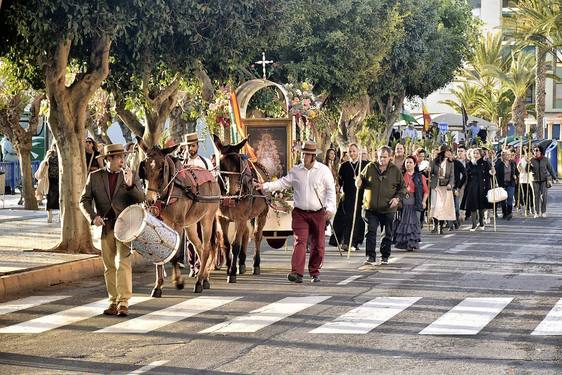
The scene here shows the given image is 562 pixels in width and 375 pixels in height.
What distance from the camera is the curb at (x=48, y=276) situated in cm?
1667

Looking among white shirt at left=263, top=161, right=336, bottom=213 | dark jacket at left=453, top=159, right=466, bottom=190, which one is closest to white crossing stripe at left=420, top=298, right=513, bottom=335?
white shirt at left=263, top=161, right=336, bottom=213

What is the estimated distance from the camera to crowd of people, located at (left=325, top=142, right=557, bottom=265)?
1984 cm

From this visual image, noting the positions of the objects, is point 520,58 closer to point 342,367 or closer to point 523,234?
point 523,234

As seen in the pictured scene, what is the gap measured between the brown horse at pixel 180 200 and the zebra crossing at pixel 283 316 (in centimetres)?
96

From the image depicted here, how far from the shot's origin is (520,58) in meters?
79.9

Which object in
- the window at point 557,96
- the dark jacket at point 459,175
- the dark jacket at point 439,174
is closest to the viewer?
the dark jacket at point 439,174

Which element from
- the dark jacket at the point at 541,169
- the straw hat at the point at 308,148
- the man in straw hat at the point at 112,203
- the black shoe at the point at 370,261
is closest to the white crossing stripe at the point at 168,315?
the man in straw hat at the point at 112,203

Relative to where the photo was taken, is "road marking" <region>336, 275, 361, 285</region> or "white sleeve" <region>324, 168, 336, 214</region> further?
"white sleeve" <region>324, 168, 336, 214</region>

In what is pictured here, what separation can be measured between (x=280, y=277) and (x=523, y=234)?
36.2 ft

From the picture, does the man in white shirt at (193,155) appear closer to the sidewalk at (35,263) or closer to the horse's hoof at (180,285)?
the horse's hoof at (180,285)

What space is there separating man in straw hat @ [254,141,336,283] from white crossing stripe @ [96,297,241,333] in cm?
232

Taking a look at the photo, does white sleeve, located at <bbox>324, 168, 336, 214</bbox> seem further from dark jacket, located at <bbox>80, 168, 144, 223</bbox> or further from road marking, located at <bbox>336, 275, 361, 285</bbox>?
dark jacket, located at <bbox>80, 168, 144, 223</bbox>

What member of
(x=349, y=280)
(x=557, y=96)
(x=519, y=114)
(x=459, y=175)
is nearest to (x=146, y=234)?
(x=349, y=280)

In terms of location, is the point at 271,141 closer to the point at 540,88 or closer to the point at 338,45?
the point at 338,45
